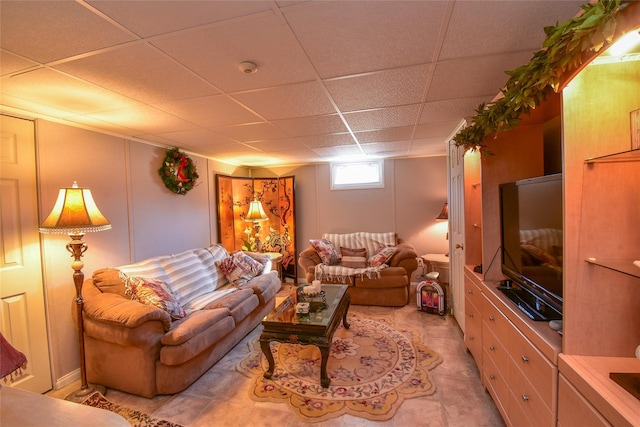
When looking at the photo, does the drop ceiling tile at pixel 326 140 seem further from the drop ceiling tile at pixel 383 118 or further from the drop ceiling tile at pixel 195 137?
the drop ceiling tile at pixel 195 137

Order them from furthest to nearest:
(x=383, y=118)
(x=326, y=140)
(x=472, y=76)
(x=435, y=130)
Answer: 1. (x=326, y=140)
2. (x=435, y=130)
3. (x=383, y=118)
4. (x=472, y=76)

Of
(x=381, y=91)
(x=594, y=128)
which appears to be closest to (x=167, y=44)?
(x=381, y=91)

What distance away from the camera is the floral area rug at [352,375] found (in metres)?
1.93

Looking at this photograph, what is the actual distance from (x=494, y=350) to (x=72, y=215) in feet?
10.4

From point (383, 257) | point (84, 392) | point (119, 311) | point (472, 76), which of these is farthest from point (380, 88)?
point (84, 392)

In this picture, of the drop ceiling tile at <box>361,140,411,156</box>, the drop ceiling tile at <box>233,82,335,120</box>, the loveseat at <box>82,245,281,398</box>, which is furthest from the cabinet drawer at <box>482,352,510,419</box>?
the drop ceiling tile at <box>361,140,411,156</box>

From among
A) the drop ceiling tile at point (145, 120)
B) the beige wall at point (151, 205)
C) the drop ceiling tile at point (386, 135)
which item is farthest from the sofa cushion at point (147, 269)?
the drop ceiling tile at point (386, 135)

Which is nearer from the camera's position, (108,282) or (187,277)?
(108,282)

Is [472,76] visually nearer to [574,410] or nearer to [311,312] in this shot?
[574,410]

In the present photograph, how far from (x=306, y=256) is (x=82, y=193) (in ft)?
9.32

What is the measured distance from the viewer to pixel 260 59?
1.46 m

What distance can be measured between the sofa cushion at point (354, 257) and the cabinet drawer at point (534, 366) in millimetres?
2670

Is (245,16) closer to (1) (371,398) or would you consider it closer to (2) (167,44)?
(2) (167,44)

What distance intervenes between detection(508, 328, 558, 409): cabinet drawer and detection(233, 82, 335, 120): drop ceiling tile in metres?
1.91
